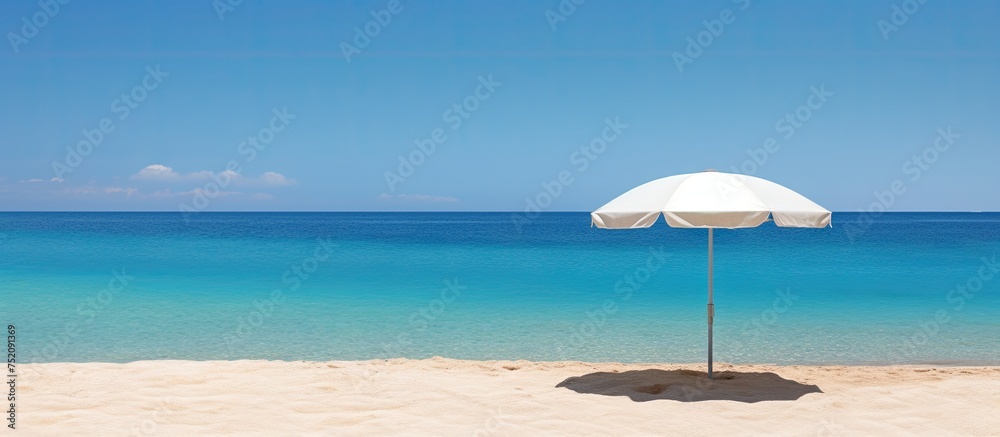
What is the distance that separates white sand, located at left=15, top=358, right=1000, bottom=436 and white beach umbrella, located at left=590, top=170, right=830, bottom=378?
57.2 inches

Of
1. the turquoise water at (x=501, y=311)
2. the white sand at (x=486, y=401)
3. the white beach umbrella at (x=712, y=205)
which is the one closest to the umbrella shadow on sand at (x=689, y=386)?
the white sand at (x=486, y=401)

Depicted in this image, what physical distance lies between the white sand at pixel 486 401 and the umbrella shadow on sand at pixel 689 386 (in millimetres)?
18

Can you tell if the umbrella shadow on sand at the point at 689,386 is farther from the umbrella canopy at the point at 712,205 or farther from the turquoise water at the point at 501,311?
the turquoise water at the point at 501,311

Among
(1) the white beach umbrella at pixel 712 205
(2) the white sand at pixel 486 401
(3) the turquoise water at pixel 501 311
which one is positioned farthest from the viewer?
(3) the turquoise water at pixel 501 311

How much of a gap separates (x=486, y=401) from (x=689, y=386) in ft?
6.26

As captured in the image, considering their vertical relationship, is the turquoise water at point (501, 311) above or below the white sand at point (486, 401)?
above

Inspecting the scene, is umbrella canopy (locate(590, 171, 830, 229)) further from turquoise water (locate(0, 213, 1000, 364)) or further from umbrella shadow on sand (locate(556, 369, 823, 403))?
turquoise water (locate(0, 213, 1000, 364))

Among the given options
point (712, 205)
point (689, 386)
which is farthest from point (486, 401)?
point (712, 205)

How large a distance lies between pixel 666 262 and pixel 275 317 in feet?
56.4

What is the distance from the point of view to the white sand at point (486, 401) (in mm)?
4645

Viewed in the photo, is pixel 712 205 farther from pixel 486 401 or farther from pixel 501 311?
pixel 501 311

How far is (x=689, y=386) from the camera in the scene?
19.5 feet

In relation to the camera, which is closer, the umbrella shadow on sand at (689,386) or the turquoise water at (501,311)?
the umbrella shadow on sand at (689,386)

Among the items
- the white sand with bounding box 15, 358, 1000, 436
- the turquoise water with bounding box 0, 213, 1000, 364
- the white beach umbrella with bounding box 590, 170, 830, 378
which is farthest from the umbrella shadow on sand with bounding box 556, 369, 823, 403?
the turquoise water with bounding box 0, 213, 1000, 364
